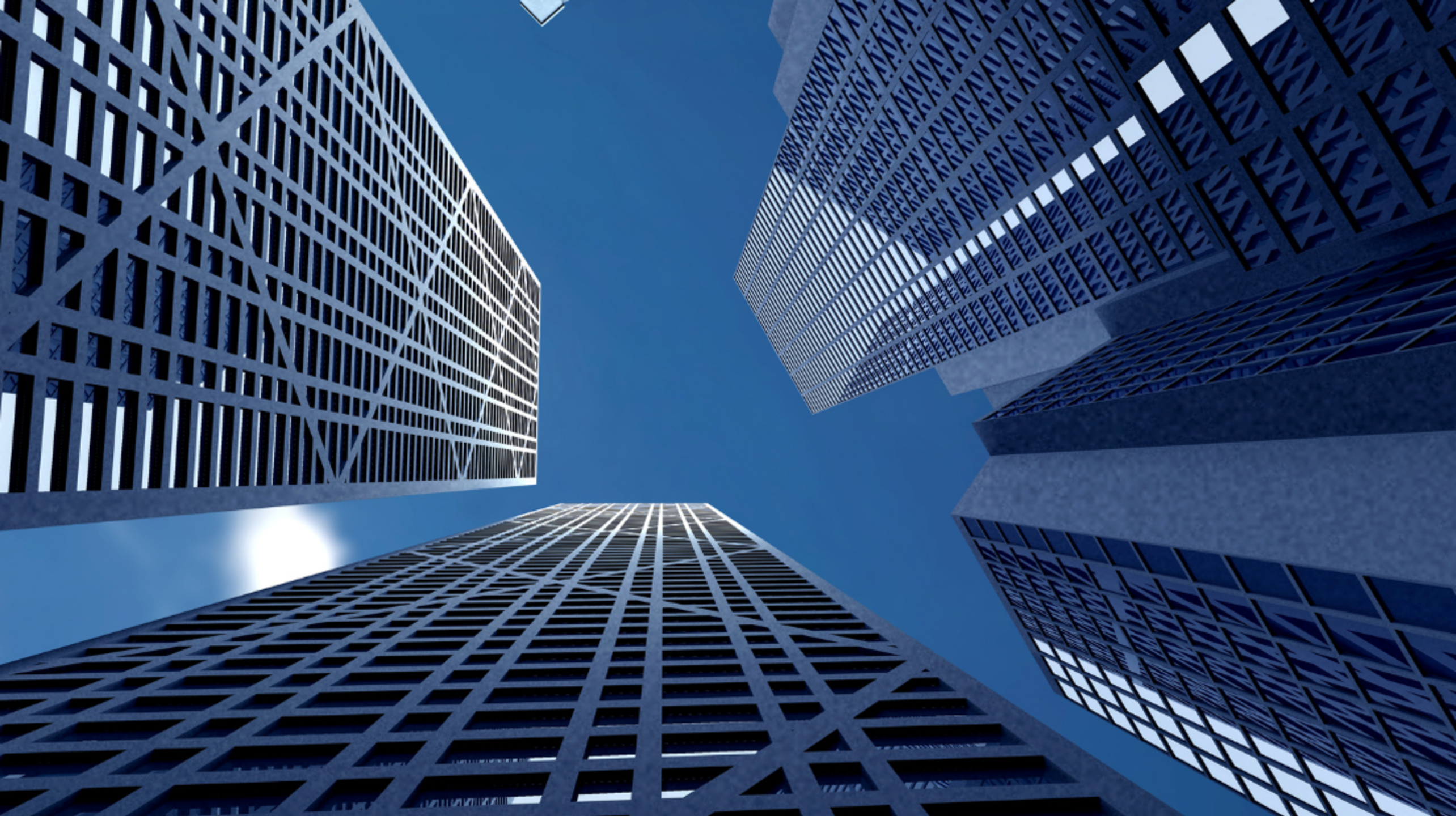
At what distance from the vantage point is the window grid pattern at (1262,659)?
1930 cm

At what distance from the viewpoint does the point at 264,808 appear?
16.7m

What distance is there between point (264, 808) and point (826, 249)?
9888 cm

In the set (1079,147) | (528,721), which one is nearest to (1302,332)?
(1079,147)

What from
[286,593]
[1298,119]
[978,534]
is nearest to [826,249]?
[978,534]

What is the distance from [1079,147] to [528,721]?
4684 cm

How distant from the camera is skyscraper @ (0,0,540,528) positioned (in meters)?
25.2

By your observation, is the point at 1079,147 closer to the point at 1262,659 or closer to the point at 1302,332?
the point at 1302,332

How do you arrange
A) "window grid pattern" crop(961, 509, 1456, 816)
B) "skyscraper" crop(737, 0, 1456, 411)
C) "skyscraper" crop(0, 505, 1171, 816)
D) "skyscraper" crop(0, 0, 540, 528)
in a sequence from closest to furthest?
"skyscraper" crop(0, 505, 1171, 816) < "window grid pattern" crop(961, 509, 1456, 816) < "skyscraper" crop(737, 0, 1456, 411) < "skyscraper" crop(0, 0, 540, 528)

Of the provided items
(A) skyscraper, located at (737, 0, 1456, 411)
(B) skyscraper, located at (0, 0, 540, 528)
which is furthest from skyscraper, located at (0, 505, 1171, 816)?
(A) skyscraper, located at (737, 0, 1456, 411)

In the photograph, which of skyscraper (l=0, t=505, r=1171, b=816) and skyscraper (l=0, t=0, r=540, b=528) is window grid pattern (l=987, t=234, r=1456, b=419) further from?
skyscraper (l=0, t=0, r=540, b=528)

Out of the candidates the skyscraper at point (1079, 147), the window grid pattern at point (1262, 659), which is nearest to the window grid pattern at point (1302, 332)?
the skyscraper at point (1079, 147)

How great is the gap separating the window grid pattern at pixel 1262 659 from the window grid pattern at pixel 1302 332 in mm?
7435

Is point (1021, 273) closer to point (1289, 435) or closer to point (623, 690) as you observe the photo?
point (1289, 435)

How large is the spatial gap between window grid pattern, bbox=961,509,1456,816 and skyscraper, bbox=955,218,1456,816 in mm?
99
